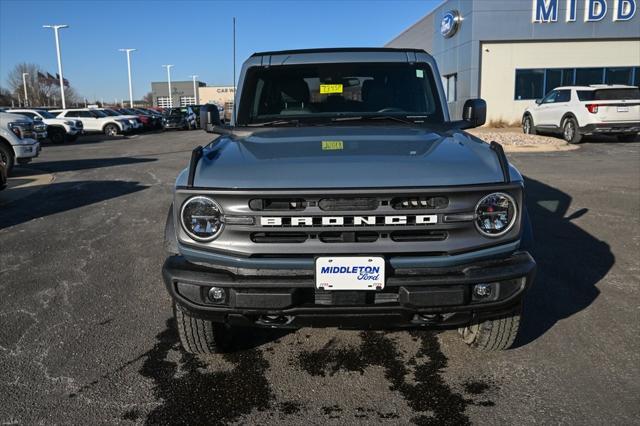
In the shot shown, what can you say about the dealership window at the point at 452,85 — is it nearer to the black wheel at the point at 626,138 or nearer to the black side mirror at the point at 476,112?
the black wheel at the point at 626,138

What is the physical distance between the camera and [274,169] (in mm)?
2775

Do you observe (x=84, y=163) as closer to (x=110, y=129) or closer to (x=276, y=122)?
(x=276, y=122)

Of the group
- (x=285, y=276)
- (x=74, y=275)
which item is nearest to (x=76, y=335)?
(x=74, y=275)

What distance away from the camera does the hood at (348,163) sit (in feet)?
8.73

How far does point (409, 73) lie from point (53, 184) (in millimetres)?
8994

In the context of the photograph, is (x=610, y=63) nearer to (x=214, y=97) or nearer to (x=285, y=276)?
(x=285, y=276)

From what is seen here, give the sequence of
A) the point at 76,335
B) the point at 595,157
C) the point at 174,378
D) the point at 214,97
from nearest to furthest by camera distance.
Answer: the point at 174,378, the point at 76,335, the point at 595,157, the point at 214,97

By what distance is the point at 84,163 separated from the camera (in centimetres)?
1499

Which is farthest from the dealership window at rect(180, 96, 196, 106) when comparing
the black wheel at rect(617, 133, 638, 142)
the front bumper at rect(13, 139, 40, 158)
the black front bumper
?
the black front bumper

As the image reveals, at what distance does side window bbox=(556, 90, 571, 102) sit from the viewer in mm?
17188

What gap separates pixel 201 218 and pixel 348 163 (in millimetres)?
801

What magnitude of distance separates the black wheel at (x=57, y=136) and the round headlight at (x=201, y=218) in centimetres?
2450

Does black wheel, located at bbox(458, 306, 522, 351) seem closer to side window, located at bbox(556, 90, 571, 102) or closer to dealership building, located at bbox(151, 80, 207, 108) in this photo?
side window, located at bbox(556, 90, 571, 102)

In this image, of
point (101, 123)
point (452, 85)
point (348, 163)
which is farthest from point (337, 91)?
point (101, 123)
